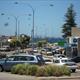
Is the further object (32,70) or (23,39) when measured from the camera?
(23,39)

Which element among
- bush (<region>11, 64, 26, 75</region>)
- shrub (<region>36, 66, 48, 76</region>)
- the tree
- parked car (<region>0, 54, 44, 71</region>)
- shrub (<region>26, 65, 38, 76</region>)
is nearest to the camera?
shrub (<region>36, 66, 48, 76</region>)

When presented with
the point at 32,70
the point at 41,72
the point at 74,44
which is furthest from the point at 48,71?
the point at 74,44

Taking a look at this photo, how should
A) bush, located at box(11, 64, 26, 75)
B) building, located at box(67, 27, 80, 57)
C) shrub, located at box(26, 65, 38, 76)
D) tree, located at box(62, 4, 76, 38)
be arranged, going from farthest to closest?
tree, located at box(62, 4, 76, 38), building, located at box(67, 27, 80, 57), bush, located at box(11, 64, 26, 75), shrub, located at box(26, 65, 38, 76)

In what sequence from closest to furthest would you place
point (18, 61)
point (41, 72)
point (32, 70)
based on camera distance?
1. point (41, 72)
2. point (32, 70)
3. point (18, 61)

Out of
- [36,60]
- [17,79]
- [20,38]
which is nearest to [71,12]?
[20,38]

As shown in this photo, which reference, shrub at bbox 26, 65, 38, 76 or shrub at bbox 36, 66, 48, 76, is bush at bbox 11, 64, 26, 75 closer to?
shrub at bbox 26, 65, 38, 76

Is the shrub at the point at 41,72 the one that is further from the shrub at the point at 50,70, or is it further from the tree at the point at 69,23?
the tree at the point at 69,23

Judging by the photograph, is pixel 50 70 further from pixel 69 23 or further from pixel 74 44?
pixel 69 23

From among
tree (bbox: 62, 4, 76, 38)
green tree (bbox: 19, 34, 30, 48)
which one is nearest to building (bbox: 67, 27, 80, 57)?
tree (bbox: 62, 4, 76, 38)

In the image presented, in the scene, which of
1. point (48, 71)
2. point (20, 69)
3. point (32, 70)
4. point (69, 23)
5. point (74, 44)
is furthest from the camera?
point (69, 23)

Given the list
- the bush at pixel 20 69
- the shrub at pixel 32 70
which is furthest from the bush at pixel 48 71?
the bush at pixel 20 69

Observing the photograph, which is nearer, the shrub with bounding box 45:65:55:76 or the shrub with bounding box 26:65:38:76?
the shrub with bounding box 45:65:55:76

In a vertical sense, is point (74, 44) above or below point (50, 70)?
below

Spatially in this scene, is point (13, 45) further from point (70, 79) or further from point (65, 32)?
point (70, 79)
